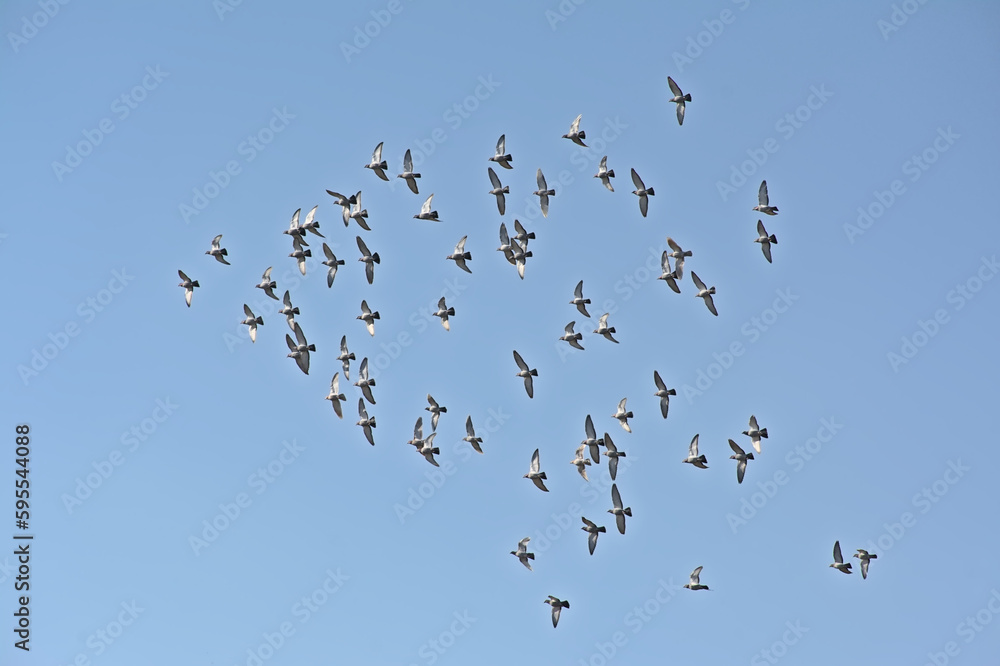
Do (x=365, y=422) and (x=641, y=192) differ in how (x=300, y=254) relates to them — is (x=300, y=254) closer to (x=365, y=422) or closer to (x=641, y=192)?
(x=365, y=422)

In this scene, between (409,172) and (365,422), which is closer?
(409,172)

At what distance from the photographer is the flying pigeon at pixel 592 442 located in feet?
244

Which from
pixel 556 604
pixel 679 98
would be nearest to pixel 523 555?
pixel 556 604

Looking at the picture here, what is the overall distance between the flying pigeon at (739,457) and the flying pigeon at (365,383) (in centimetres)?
1716

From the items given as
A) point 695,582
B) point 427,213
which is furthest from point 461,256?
point 695,582

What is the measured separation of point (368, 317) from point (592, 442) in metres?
12.4

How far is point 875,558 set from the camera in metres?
76.8

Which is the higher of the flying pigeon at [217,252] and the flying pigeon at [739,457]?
the flying pigeon at [739,457]

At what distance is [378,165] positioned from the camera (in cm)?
7231

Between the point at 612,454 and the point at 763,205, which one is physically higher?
the point at 763,205

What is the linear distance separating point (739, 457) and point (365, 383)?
59.1ft

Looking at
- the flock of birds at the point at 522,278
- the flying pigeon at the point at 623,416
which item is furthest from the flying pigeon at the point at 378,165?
the flying pigeon at the point at 623,416

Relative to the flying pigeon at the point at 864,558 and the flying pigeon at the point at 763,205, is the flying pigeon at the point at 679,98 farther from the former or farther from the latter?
the flying pigeon at the point at 864,558

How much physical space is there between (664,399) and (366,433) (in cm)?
1405
